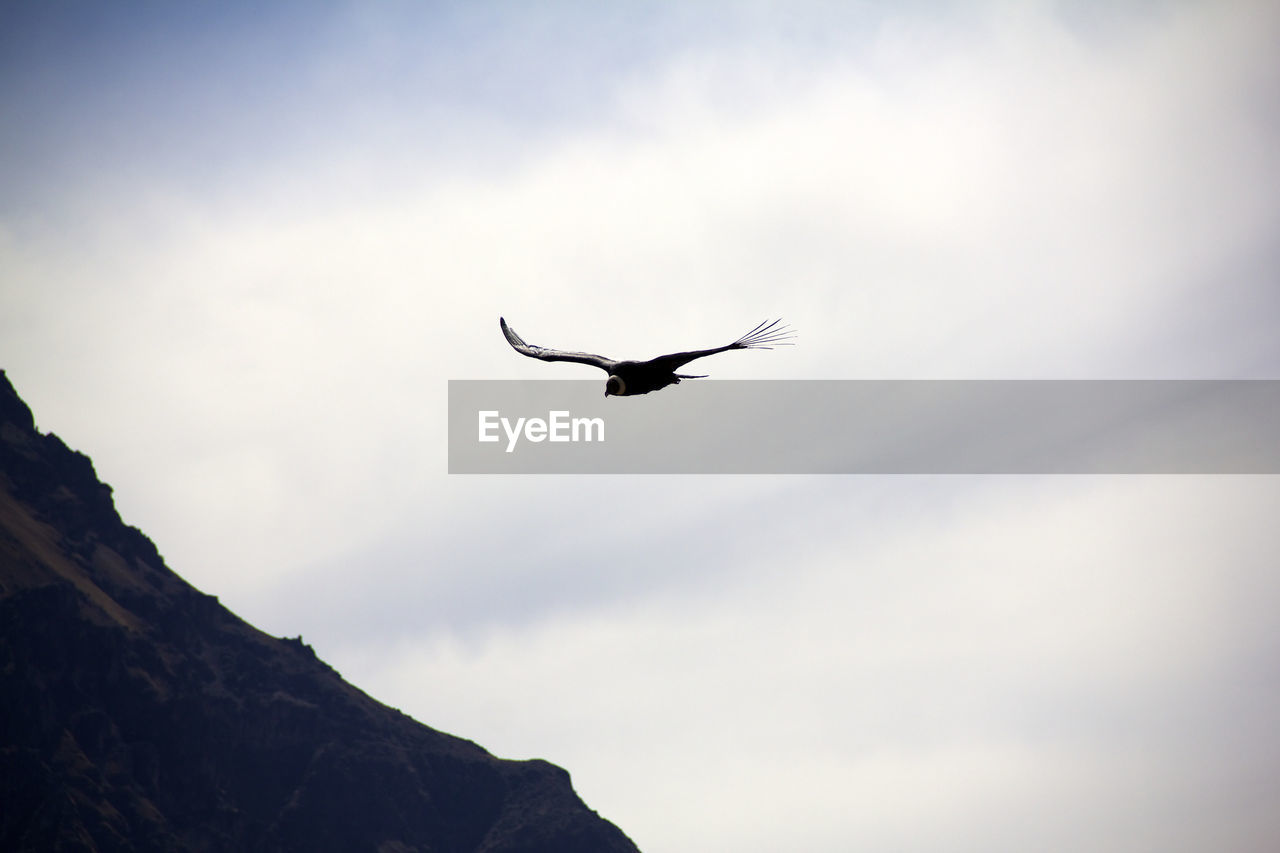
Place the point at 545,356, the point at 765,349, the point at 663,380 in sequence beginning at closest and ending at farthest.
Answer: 1. the point at 765,349
2. the point at 663,380
3. the point at 545,356

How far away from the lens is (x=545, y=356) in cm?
5922

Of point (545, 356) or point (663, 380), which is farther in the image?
point (545, 356)

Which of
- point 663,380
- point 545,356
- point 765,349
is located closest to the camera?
point 765,349

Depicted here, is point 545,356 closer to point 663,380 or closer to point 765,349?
point 663,380

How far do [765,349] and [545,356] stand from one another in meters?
19.0

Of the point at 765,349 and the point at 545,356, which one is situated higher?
the point at 545,356

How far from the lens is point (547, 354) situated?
5934cm

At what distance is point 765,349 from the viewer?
42.5m

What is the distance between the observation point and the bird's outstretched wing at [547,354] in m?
56.4

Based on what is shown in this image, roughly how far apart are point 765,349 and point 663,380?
9.48 m

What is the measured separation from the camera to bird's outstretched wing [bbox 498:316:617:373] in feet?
185

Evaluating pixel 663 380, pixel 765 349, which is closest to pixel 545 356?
pixel 663 380

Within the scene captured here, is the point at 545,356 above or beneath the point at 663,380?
above
